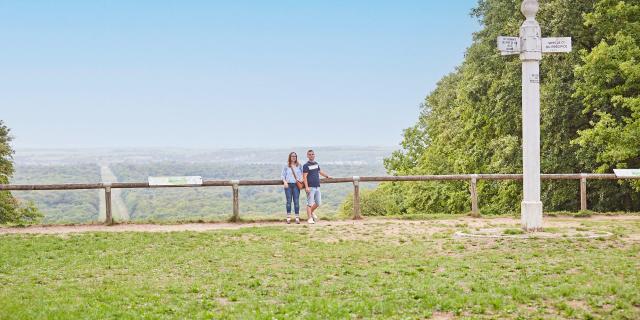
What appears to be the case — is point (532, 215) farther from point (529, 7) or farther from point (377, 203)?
point (377, 203)

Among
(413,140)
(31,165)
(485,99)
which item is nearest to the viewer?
(485,99)

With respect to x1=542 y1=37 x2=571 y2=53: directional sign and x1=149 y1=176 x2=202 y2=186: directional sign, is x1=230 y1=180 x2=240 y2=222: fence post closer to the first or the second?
x1=149 y1=176 x2=202 y2=186: directional sign

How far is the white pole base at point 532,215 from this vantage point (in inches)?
639

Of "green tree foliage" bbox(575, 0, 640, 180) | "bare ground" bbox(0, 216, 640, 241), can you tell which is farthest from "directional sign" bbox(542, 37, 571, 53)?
A: "green tree foliage" bbox(575, 0, 640, 180)

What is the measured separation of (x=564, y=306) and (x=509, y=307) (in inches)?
26.5

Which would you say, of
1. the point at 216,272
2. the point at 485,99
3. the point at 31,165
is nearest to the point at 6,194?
the point at 485,99

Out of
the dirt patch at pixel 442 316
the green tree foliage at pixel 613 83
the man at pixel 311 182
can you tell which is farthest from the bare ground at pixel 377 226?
the dirt patch at pixel 442 316

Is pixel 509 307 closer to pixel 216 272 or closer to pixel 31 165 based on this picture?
pixel 216 272

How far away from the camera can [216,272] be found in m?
12.7

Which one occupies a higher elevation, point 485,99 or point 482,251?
point 485,99

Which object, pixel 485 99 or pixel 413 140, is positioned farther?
pixel 413 140

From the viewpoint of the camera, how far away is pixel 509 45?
1590 centimetres

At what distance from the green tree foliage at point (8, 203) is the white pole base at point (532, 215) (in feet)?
105

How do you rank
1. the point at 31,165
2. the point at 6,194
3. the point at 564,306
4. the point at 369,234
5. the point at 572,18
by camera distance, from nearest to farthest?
the point at 564,306, the point at 369,234, the point at 572,18, the point at 6,194, the point at 31,165
